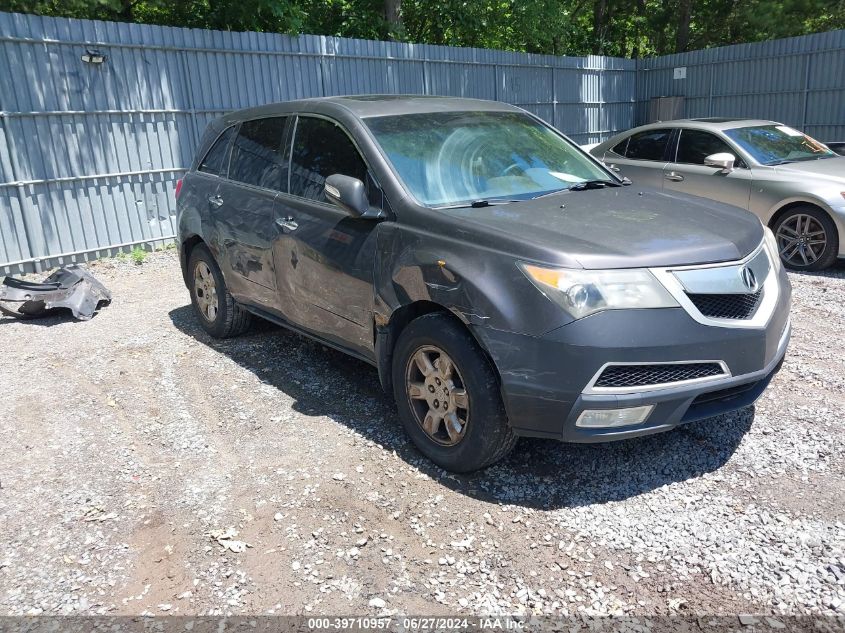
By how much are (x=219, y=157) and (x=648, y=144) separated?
566 centimetres

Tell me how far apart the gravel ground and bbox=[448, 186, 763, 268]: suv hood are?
1133mm

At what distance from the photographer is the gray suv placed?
3.15 m

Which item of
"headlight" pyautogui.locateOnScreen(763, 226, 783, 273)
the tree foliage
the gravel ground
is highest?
the tree foliage

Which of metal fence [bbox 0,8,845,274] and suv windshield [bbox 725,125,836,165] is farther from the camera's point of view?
metal fence [bbox 0,8,845,274]

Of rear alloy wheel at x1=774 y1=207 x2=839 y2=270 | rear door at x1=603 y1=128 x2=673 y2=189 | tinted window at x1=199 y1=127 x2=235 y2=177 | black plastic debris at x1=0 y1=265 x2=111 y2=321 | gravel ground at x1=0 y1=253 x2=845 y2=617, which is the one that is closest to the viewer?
gravel ground at x1=0 y1=253 x2=845 y2=617

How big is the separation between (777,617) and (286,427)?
2758 millimetres

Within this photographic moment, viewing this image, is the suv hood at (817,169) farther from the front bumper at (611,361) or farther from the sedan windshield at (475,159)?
the front bumper at (611,361)

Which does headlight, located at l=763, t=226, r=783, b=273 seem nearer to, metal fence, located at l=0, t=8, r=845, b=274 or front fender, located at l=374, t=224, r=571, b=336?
front fender, located at l=374, t=224, r=571, b=336

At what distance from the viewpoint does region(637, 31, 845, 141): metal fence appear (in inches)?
564

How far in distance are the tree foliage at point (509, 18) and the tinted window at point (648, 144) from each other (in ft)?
22.8

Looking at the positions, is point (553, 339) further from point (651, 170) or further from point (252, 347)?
point (651, 170)

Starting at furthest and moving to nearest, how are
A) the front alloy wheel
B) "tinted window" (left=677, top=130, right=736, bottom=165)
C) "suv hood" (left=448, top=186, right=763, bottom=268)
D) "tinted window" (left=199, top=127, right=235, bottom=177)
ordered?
"tinted window" (left=677, top=130, right=736, bottom=165)
"tinted window" (left=199, top=127, right=235, bottom=177)
the front alloy wheel
"suv hood" (left=448, top=186, right=763, bottom=268)

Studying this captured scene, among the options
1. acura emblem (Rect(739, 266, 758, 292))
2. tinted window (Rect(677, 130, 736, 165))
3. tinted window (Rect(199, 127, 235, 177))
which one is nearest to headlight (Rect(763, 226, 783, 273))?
acura emblem (Rect(739, 266, 758, 292))

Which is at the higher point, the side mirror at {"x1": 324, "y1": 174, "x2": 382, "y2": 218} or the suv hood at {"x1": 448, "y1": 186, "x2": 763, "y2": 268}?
the side mirror at {"x1": 324, "y1": 174, "x2": 382, "y2": 218}
